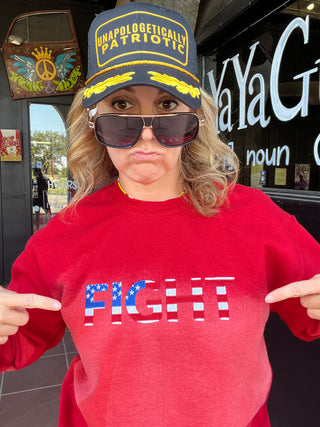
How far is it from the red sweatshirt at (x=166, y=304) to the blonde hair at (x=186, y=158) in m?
0.13

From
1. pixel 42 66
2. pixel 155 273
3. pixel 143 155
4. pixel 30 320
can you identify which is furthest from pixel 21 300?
pixel 42 66

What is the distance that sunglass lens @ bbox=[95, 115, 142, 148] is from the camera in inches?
33.7

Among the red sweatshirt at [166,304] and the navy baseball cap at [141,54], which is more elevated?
the navy baseball cap at [141,54]

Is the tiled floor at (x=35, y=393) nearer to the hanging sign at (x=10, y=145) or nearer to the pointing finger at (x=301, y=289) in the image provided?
the pointing finger at (x=301, y=289)

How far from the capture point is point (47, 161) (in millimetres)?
4535

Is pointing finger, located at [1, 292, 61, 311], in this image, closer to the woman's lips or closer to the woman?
the woman

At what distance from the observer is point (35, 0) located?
4.14m

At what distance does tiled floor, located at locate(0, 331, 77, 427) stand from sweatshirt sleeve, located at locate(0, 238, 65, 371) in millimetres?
1612

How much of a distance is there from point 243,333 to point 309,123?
4.08ft

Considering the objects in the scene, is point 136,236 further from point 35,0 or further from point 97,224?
point 35,0

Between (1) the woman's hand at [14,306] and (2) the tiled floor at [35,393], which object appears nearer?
(1) the woman's hand at [14,306]

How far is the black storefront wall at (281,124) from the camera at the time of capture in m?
1.63

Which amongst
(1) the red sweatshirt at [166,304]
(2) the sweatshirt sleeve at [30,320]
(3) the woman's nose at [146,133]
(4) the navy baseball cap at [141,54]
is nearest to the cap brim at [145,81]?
(4) the navy baseball cap at [141,54]

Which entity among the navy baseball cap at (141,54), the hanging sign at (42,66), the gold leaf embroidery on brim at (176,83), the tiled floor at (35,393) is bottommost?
the tiled floor at (35,393)
